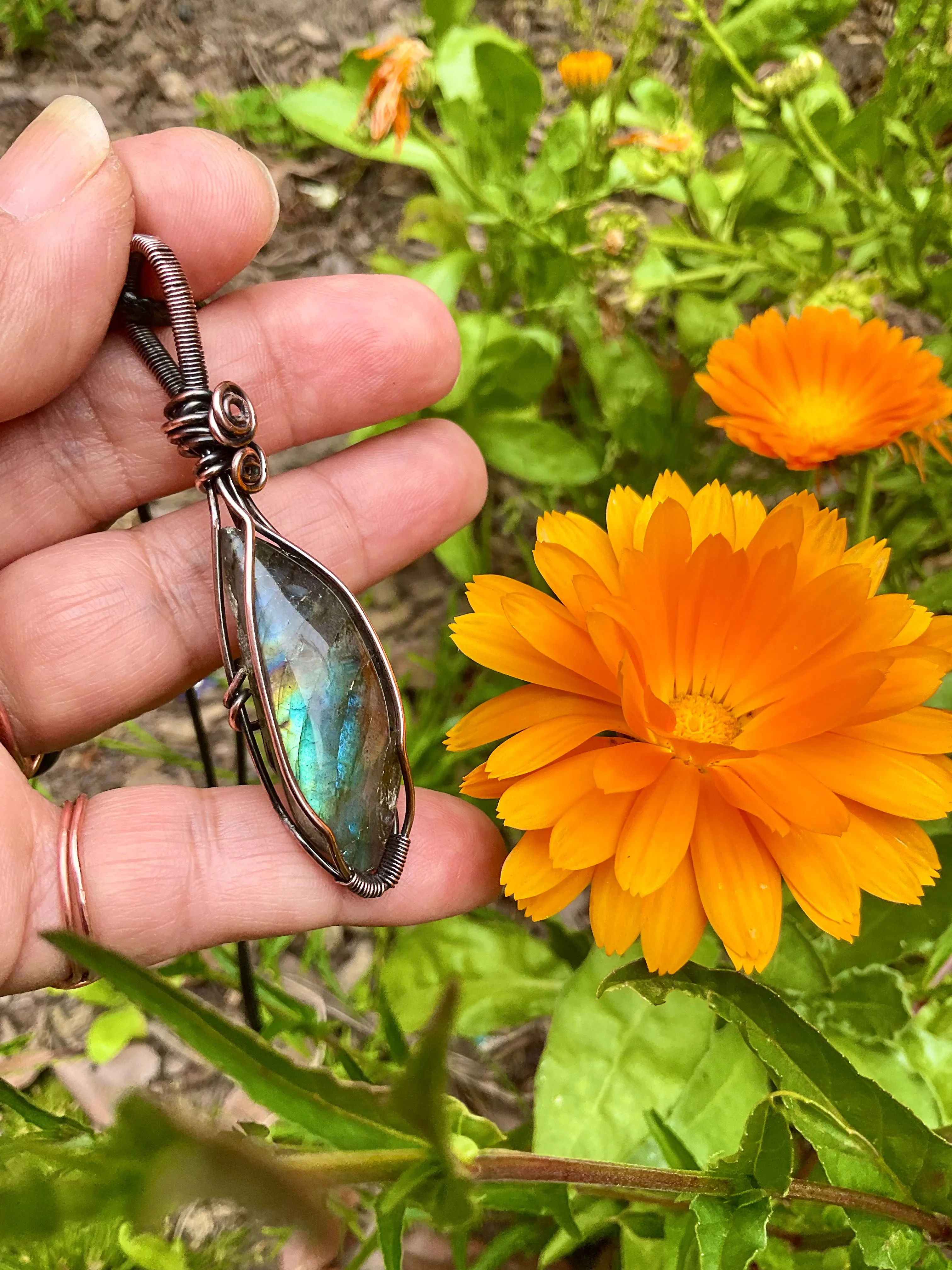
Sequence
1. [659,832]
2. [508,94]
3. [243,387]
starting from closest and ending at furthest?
[659,832] → [243,387] → [508,94]

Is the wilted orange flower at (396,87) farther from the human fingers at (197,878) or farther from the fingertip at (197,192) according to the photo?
the human fingers at (197,878)

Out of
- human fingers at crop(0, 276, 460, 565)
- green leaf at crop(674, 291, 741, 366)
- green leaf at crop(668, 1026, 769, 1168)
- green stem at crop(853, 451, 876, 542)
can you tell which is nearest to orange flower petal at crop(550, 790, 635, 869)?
green leaf at crop(668, 1026, 769, 1168)

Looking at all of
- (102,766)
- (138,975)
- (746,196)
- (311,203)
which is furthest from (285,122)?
(138,975)

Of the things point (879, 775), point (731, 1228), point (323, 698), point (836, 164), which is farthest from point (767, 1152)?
point (836, 164)

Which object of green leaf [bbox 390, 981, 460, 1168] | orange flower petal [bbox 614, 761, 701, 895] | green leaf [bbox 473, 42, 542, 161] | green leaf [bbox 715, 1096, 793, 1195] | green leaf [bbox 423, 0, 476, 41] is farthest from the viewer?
green leaf [bbox 423, 0, 476, 41]

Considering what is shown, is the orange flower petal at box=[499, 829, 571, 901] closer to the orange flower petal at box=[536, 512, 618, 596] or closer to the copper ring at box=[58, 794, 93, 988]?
the orange flower petal at box=[536, 512, 618, 596]

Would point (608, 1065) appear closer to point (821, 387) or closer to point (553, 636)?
point (553, 636)
